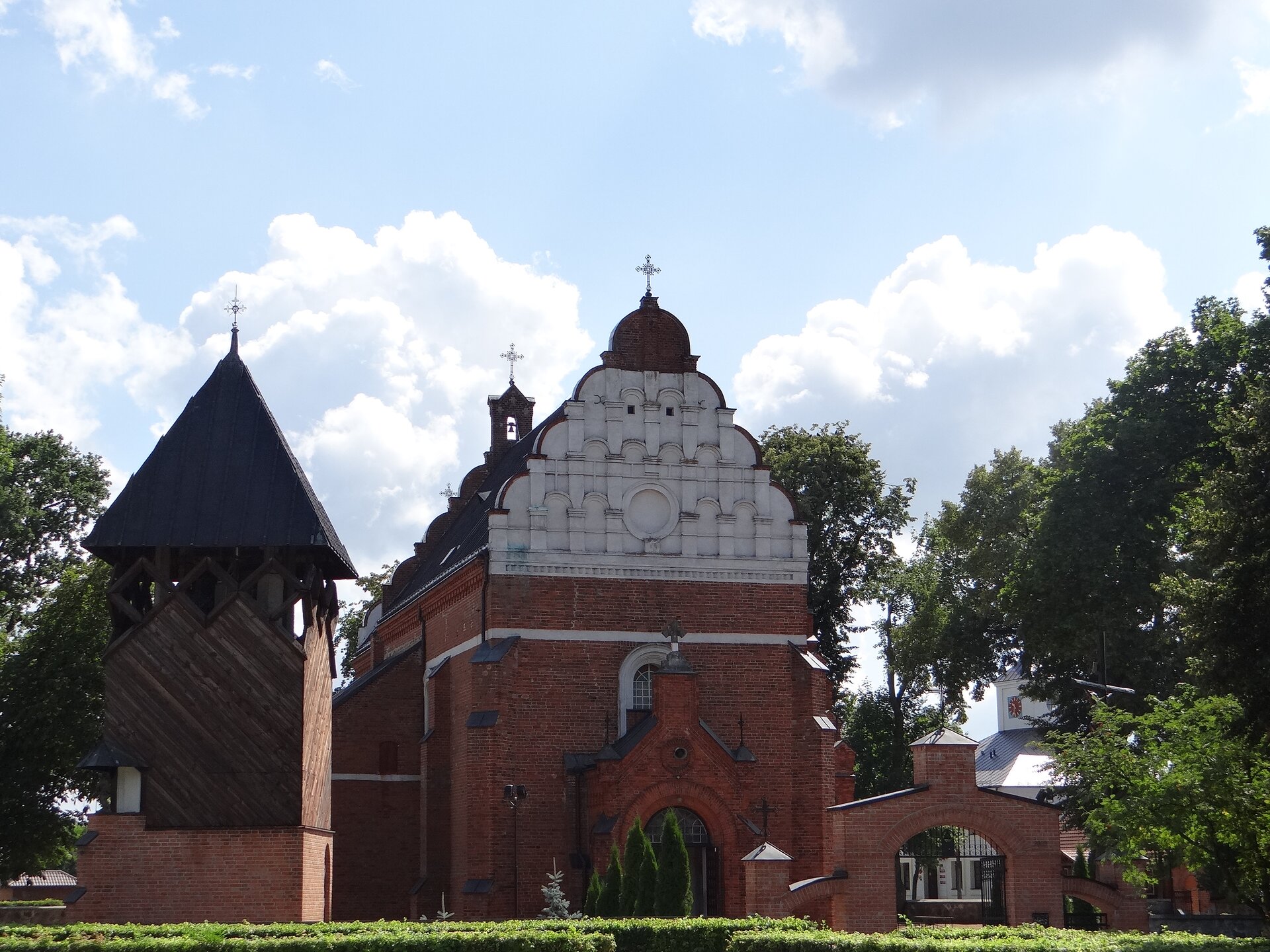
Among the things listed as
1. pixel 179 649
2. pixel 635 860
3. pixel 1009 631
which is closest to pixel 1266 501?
pixel 635 860

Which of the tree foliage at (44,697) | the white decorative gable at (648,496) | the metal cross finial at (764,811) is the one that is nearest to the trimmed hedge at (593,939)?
the metal cross finial at (764,811)

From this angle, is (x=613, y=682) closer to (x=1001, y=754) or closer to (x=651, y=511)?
(x=651, y=511)

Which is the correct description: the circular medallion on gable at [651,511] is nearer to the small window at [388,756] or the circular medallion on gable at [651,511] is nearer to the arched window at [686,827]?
the arched window at [686,827]

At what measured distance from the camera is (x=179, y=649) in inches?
1133

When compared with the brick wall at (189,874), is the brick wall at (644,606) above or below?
above

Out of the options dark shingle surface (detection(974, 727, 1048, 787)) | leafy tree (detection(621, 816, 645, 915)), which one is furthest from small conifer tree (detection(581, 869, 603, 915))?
dark shingle surface (detection(974, 727, 1048, 787))

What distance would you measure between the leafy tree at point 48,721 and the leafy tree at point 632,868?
1672 cm

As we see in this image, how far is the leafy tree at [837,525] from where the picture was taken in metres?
47.5

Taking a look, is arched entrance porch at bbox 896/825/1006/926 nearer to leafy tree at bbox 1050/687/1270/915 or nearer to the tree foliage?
leafy tree at bbox 1050/687/1270/915

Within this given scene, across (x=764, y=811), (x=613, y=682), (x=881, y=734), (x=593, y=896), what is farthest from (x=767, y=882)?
(x=881, y=734)

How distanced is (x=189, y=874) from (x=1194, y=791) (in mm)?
17200

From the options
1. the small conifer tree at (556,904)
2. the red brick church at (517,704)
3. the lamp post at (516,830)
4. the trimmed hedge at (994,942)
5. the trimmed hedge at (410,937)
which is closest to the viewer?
the trimmed hedge at (994,942)

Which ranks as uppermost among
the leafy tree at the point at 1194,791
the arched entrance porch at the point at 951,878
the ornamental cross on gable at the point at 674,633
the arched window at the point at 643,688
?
the ornamental cross on gable at the point at 674,633

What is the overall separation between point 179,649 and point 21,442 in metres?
20.7
